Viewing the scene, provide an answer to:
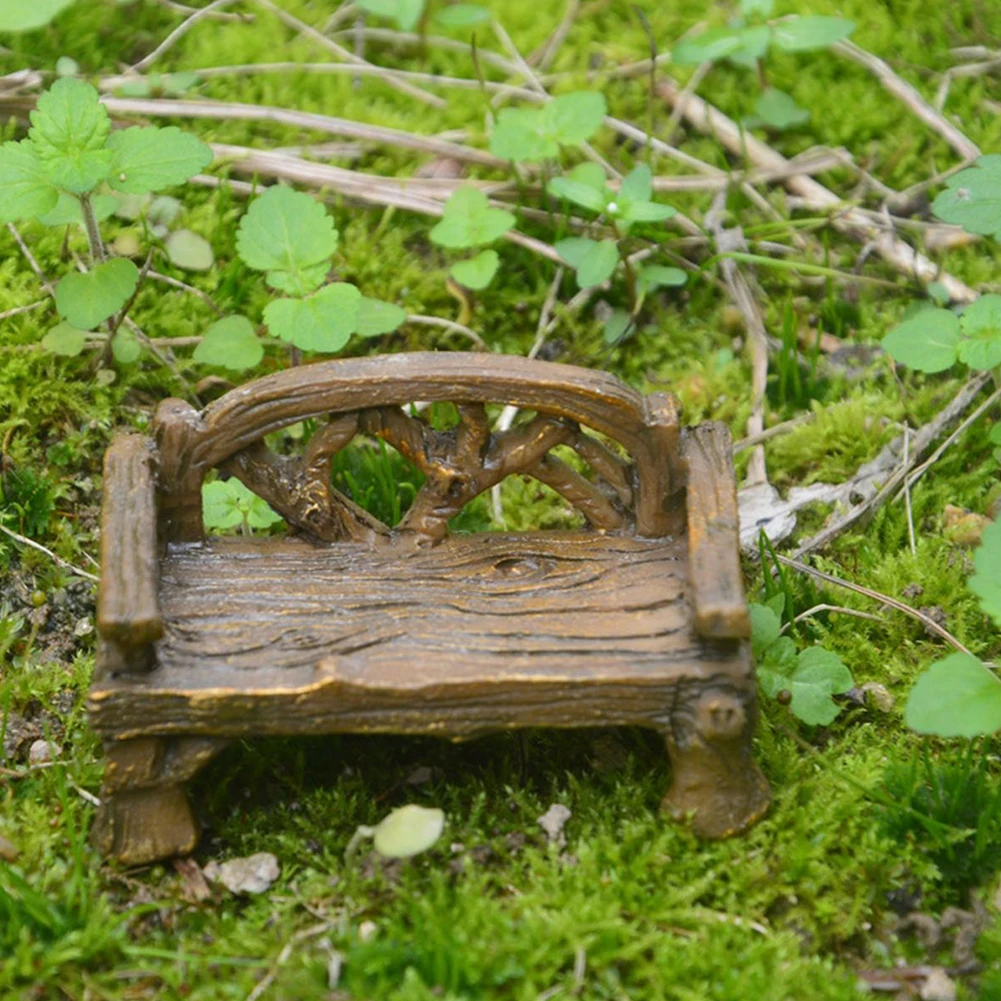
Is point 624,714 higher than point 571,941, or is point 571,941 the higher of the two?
point 624,714

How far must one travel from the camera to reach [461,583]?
9.19ft

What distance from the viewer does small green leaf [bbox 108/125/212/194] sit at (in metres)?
3.09

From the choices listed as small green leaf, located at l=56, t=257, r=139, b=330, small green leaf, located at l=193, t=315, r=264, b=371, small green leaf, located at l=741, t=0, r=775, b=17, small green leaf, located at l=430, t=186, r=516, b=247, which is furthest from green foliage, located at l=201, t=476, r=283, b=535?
small green leaf, located at l=741, t=0, r=775, b=17

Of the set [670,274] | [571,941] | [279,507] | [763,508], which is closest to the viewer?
[571,941]

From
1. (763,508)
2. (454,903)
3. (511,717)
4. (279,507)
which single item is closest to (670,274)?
(763,508)

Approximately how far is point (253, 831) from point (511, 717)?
1.96 ft

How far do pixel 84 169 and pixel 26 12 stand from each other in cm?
66

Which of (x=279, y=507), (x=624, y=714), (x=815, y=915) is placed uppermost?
(x=279, y=507)

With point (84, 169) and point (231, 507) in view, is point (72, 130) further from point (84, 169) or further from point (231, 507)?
Result: point (231, 507)

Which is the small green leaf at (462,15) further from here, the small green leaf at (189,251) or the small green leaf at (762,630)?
the small green leaf at (762,630)

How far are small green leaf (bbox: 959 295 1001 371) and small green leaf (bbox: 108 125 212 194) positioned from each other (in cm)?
175

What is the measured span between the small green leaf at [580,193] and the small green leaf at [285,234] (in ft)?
2.04

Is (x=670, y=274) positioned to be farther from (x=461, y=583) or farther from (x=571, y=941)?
(x=571, y=941)

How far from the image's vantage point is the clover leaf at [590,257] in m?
3.49
